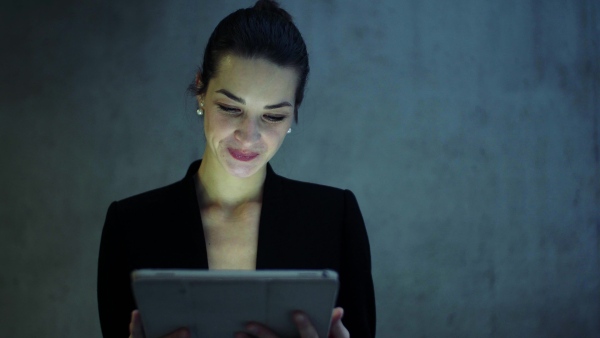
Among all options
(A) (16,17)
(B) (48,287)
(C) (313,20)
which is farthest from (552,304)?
(A) (16,17)

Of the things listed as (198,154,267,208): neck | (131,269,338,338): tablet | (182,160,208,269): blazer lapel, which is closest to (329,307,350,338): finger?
(131,269,338,338): tablet

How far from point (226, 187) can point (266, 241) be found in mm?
178

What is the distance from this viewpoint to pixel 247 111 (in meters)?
1.43

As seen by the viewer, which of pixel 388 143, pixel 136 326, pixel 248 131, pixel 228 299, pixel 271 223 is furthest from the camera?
pixel 388 143

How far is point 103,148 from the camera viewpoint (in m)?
2.30

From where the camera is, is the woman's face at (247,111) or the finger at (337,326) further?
the woman's face at (247,111)

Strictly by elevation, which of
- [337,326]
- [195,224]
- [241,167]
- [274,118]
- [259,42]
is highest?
[259,42]

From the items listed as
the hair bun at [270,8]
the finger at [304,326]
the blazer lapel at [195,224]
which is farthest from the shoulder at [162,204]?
the finger at [304,326]

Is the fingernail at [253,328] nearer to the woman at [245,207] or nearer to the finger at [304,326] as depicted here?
the finger at [304,326]

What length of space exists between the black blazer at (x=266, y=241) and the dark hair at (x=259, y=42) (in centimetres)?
26

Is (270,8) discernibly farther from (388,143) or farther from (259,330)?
(388,143)

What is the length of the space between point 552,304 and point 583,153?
70 centimetres

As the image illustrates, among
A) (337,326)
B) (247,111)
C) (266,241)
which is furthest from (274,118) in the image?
(337,326)

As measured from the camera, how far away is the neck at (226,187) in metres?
1.56
